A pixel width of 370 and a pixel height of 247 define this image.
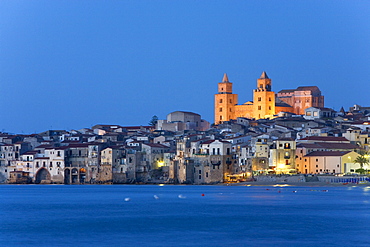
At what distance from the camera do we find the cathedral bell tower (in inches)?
6368

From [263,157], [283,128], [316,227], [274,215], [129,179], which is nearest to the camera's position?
[316,227]

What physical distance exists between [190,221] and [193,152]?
53.3m

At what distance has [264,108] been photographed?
15850cm

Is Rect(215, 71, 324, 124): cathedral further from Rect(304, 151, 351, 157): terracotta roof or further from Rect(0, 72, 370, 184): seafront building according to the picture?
Rect(304, 151, 351, 157): terracotta roof

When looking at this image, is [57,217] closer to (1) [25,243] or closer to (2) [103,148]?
(1) [25,243]

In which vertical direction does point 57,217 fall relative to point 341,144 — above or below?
below

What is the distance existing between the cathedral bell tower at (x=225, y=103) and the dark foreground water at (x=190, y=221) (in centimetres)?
8049

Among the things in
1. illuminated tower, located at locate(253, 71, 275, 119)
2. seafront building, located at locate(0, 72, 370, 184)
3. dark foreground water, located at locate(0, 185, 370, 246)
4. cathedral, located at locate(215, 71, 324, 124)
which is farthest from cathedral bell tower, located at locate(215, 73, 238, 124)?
dark foreground water, located at locate(0, 185, 370, 246)

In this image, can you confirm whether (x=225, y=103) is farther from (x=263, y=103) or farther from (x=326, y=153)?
(x=326, y=153)

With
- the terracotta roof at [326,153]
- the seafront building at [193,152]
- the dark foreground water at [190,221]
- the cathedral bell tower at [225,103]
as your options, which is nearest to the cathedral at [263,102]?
the cathedral bell tower at [225,103]

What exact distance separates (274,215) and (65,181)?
63028 mm

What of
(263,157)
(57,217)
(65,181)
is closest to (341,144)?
(263,157)

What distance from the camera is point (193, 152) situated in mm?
108812

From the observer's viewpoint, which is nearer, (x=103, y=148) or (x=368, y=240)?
(x=368, y=240)
